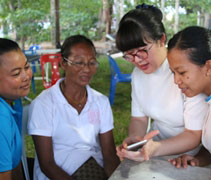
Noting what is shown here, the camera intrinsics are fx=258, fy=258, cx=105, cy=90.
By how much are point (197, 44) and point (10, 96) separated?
39.1 inches

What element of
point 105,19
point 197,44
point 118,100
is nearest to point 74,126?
point 197,44

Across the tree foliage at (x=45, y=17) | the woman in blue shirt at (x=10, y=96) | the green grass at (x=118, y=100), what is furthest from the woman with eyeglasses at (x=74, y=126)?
the tree foliage at (x=45, y=17)

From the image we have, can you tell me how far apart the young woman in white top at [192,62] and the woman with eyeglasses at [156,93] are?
12cm

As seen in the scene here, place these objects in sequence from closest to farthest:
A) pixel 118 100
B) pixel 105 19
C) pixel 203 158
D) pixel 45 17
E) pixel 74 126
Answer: pixel 203 158, pixel 74 126, pixel 118 100, pixel 45 17, pixel 105 19

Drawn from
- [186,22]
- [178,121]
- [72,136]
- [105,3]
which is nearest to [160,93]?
[178,121]

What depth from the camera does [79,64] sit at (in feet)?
6.10

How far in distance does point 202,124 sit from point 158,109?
0.97 feet

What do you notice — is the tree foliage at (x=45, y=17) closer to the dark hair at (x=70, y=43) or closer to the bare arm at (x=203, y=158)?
the dark hair at (x=70, y=43)

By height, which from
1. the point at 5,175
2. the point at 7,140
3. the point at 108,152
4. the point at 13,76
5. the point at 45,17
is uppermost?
the point at 13,76

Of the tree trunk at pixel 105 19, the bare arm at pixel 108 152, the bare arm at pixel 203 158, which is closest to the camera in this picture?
the bare arm at pixel 203 158

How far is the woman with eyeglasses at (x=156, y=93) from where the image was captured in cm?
143

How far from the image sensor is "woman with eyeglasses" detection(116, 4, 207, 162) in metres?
1.43

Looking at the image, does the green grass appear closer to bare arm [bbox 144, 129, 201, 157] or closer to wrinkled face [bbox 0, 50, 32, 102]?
wrinkled face [bbox 0, 50, 32, 102]

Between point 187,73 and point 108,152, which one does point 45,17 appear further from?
point 187,73
